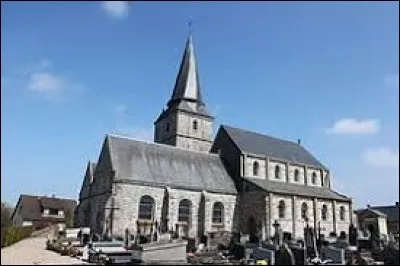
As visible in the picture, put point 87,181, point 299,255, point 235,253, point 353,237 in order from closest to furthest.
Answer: point 299,255
point 235,253
point 353,237
point 87,181

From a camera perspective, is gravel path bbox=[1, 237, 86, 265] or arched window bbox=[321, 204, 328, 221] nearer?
gravel path bbox=[1, 237, 86, 265]

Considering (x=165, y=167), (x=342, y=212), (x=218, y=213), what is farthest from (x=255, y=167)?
(x=342, y=212)

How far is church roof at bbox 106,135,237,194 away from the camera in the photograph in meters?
32.6

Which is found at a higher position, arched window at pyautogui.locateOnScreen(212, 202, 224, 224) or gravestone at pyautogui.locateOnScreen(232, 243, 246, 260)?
arched window at pyautogui.locateOnScreen(212, 202, 224, 224)

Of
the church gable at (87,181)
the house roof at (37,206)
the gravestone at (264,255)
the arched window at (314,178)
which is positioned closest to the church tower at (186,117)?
the church gable at (87,181)

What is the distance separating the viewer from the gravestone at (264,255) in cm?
1897

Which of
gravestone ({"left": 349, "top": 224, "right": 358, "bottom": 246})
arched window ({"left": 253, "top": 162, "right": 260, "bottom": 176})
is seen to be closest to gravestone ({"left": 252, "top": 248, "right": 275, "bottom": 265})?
gravestone ({"left": 349, "top": 224, "right": 358, "bottom": 246})

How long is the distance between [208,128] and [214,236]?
20513 millimetres

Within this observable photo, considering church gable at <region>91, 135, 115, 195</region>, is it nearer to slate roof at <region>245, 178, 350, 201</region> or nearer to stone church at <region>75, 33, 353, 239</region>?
stone church at <region>75, 33, 353, 239</region>

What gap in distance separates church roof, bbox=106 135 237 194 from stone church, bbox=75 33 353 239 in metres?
0.08

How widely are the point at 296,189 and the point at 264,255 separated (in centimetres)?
2169

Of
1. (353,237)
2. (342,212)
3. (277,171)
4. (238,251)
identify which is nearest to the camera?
(238,251)

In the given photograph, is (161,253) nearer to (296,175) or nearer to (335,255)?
(335,255)

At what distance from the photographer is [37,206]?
2189 inches
